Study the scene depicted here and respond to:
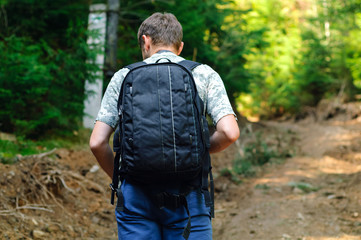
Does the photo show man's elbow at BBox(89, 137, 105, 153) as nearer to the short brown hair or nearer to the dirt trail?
the short brown hair

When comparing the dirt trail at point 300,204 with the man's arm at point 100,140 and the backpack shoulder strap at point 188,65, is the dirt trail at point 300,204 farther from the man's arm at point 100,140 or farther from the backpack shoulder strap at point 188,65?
the backpack shoulder strap at point 188,65

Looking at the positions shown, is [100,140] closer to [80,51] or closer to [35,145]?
[35,145]

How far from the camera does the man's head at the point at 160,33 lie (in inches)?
80.2

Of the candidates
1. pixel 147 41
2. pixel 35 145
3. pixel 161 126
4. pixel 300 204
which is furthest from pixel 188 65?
pixel 35 145

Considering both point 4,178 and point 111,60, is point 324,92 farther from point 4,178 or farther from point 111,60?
point 4,178

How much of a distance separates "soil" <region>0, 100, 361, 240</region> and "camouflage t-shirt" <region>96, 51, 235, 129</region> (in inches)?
88.3

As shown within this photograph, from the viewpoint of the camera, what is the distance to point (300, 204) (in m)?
5.58

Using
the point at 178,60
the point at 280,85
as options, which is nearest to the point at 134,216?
the point at 178,60

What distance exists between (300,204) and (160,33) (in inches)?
172

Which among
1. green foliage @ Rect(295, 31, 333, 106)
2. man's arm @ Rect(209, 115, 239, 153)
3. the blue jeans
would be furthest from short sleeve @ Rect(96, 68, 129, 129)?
green foliage @ Rect(295, 31, 333, 106)

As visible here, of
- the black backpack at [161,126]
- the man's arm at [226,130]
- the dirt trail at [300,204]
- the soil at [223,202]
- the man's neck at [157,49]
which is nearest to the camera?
the black backpack at [161,126]

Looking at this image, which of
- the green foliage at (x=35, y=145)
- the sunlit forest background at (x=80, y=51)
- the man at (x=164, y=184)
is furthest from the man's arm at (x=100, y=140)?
the sunlit forest background at (x=80, y=51)

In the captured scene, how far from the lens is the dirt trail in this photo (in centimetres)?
468

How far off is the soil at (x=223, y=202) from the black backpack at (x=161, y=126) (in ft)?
7.78
